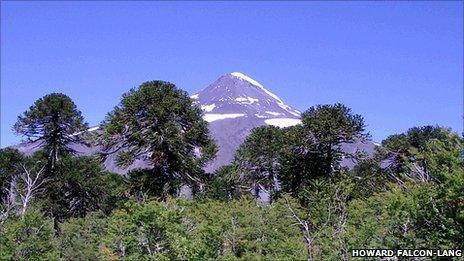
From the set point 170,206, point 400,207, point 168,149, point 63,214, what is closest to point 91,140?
point 168,149

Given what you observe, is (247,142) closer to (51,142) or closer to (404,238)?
(51,142)

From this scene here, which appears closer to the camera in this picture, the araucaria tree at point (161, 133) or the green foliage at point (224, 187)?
the araucaria tree at point (161, 133)

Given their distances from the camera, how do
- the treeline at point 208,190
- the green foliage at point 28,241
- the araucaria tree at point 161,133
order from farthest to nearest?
1. the araucaria tree at point 161,133
2. the green foliage at point 28,241
3. the treeline at point 208,190

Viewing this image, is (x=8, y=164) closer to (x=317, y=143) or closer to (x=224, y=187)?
(x=224, y=187)

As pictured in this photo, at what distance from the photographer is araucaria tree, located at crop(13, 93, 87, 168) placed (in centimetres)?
3556

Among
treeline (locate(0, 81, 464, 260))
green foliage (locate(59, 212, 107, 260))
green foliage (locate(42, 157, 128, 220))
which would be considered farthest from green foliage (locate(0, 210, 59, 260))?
green foliage (locate(42, 157, 128, 220))

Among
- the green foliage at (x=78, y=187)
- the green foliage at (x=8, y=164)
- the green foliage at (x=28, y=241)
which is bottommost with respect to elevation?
the green foliage at (x=28, y=241)

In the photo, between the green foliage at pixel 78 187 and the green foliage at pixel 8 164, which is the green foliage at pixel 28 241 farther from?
the green foliage at pixel 8 164

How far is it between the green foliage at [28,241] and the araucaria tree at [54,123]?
61.4ft

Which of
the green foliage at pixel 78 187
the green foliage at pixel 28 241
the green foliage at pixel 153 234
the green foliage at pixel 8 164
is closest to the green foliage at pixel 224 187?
the green foliage at pixel 78 187

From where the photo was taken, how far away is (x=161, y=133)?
32.7m

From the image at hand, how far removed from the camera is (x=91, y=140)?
110 feet

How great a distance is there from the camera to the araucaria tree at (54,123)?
35.6 metres

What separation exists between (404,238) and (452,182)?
178cm
